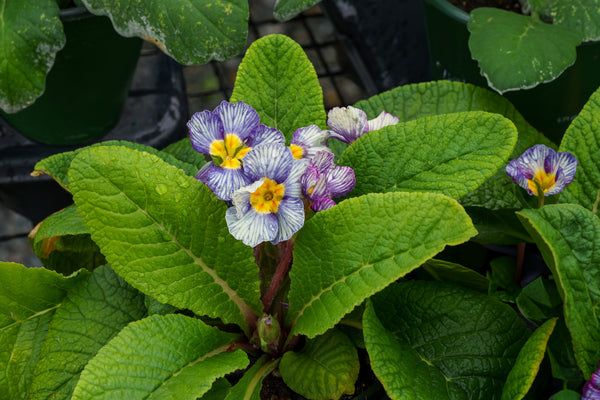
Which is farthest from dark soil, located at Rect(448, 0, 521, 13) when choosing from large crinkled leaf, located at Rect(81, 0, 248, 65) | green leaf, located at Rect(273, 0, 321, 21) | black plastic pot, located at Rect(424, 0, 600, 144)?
large crinkled leaf, located at Rect(81, 0, 248, 65)

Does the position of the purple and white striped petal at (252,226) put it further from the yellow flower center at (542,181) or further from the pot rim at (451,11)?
the pot rim at (451,11)

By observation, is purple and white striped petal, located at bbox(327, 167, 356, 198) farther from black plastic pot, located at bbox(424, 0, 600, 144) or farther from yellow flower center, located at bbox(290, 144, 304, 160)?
black plastic pot, located at bbox(424, 0, 600, 144)

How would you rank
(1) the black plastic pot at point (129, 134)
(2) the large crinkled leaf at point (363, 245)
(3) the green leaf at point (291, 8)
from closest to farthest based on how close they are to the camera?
(2) the large crinkled leaf at point (363, 245) → (3) the green leaf at point (291, 8) → (1) the black plastic pot at point (129, 134)

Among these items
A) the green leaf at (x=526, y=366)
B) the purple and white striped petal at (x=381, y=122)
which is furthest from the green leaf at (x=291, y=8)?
the green leaf at (x=526, y=366)

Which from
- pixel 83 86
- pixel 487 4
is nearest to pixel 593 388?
pixel 487 4

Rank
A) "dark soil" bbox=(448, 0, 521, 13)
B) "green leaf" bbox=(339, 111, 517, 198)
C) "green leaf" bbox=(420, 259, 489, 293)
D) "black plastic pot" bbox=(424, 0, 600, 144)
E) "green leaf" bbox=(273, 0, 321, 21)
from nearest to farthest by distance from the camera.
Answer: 1. "green leaf" bbox=(339, 111, 517, 198)
2. "green leaf" bbox=(420, 259, 489, 293)
3. "green leaf" bbox=(273, 0, 321, 21)
4. "black plastic pot" bbox=(424, 0, 600, 144)
5. "dark soil" bbox=(448, 0, 521, 13)

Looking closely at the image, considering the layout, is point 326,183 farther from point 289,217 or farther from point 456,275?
point 456,275

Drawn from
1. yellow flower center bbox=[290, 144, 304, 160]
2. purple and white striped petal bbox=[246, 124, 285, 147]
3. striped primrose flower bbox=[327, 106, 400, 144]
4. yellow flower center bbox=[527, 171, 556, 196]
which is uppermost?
purple and white striped petal bbox=[246, 124, 285, 147]
